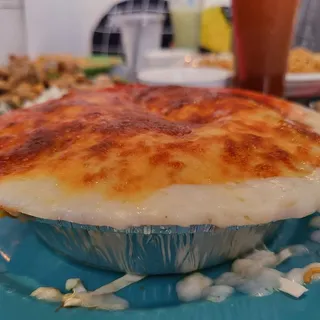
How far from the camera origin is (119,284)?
58 cm

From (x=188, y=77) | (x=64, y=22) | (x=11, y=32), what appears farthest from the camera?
(x=64, y=22)

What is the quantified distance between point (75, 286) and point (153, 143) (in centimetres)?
21

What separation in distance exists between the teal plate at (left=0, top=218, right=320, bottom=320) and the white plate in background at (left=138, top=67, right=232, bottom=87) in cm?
64

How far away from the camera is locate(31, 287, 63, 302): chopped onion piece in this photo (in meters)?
0.54

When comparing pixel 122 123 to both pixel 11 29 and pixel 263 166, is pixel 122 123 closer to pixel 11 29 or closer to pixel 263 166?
pixel 263 166

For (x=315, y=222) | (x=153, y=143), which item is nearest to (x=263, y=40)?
(x=315, y=222)

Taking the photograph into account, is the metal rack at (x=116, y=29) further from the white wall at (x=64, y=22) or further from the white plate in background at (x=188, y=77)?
the white plate in background at (x=188, y=77)

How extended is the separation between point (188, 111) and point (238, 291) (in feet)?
1.08

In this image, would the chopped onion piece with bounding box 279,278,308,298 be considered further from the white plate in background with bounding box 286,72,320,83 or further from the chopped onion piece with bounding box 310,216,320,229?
the white plate in background with bounding box 286,72,320,83

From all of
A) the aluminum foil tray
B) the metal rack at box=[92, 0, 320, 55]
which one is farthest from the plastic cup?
the metal rack at box=[92, 0, 320, 55]

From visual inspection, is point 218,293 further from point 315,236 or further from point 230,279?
point 315,236

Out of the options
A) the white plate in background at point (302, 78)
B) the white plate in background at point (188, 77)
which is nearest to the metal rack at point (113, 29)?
the white plate in background at point (188, 77)

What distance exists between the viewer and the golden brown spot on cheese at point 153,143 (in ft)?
1.70

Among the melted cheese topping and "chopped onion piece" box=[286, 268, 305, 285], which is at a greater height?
the melted cheese topping
